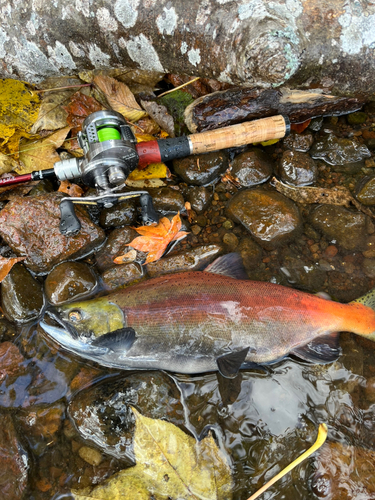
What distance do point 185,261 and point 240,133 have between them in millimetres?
1534

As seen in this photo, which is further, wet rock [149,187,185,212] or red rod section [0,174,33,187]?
Answer: wet rock [149,187,185,212]

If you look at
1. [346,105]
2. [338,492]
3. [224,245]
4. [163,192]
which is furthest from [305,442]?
[346,105]

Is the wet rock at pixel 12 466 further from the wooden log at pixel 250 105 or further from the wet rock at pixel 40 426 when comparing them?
the wooden log at pixel 250 105

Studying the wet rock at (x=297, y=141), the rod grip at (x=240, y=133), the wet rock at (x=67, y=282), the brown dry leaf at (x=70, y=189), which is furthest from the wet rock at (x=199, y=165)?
the wet rock at (x=67, y=282)

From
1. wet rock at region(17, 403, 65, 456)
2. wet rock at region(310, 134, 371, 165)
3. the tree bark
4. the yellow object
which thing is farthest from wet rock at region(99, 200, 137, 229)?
the yellow object

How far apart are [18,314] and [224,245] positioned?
2341mm

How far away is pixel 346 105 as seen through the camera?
4.30m

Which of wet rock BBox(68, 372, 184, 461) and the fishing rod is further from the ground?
the fishing rod

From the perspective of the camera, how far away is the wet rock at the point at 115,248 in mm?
3998

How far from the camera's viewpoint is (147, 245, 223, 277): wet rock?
3.99 meters

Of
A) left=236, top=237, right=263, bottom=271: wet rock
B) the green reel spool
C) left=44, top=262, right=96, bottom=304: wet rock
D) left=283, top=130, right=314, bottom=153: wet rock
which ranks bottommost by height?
left=236, top=237, right=263, bottom=271: wet rock

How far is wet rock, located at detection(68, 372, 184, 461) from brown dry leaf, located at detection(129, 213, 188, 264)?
1.31 metres

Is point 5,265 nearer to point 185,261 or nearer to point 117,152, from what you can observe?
point 117,152

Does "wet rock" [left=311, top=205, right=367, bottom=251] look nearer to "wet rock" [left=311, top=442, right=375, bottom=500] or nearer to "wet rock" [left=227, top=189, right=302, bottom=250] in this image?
"wet rock" [left=227, top=189, right=302, bottom=250]
